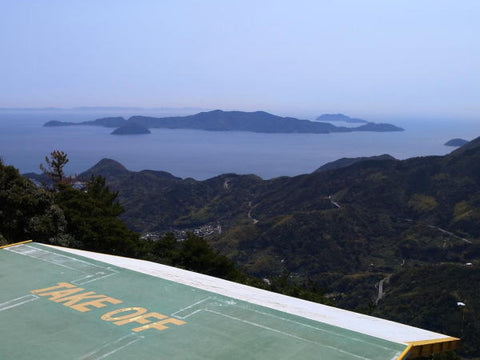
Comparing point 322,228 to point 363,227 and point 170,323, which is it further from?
point 170,323

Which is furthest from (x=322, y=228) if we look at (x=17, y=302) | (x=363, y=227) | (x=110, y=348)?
(x=110, y=348)

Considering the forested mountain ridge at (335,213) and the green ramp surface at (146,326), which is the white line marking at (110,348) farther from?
the forested mountain ridge at (335,213)

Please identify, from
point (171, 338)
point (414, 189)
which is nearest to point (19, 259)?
point (171, 338)

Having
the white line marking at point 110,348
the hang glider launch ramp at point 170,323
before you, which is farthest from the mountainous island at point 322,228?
the white line marking at point 110,348

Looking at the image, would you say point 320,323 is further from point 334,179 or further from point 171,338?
point 334,179

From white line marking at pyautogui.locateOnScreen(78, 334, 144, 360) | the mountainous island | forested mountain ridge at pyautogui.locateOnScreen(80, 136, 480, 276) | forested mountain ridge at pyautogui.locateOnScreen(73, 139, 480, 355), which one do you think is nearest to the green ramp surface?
white line marking at pyautogui.locateOnScreen(78, 334, 144, 360)

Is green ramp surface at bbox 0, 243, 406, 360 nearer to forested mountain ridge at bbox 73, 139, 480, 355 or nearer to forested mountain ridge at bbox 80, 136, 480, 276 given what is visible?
forested mountain ridge at bbox 73, 139, 480, 355

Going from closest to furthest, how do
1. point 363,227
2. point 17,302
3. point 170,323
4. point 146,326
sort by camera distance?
point 146,326, point 170,323, point 17,302, point 363,227
